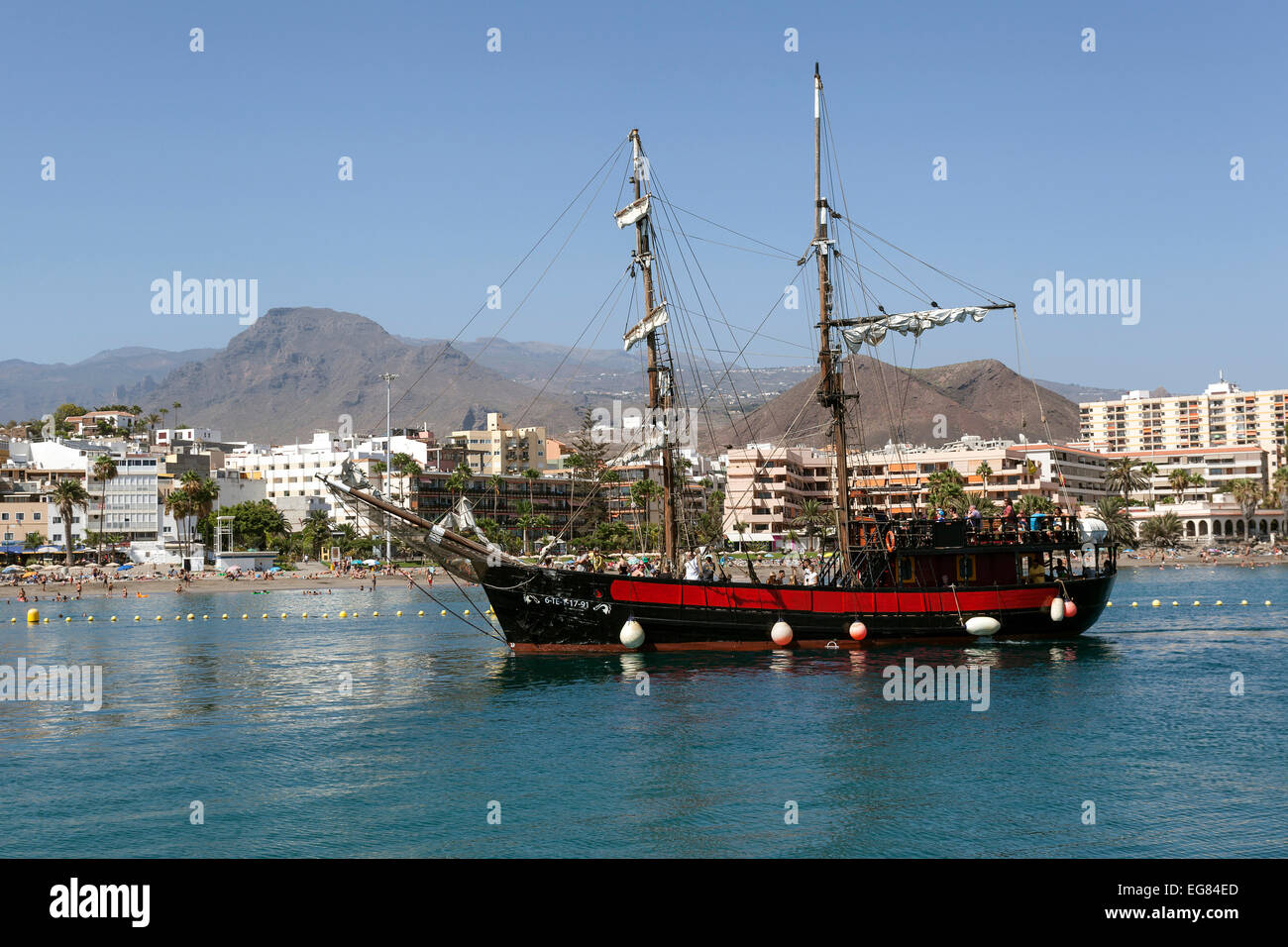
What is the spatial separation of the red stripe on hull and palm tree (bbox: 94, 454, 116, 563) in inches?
4515

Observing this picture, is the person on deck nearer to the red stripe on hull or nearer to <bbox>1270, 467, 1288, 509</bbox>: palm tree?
A: the red stripe on hull

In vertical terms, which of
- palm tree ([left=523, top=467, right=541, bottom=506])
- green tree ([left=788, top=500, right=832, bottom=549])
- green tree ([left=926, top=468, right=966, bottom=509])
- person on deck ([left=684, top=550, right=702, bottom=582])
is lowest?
person on deck ([left=684, top=550, right=702, bottom=582])

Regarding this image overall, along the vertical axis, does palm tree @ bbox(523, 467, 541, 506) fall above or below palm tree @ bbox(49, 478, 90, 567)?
above

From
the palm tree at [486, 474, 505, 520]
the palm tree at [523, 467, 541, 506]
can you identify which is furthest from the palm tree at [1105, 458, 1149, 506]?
the palm tree at [486, 474, 505, 520]

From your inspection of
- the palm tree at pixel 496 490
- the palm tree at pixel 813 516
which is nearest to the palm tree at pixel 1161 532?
the palm tree at pixel 813 516

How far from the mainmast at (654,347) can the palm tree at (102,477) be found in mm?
111132

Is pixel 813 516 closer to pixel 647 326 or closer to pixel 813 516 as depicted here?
pixel 813 516

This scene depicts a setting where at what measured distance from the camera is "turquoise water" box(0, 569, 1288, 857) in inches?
748

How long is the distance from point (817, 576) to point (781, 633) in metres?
5.67

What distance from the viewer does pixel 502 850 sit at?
1816 centimetres
